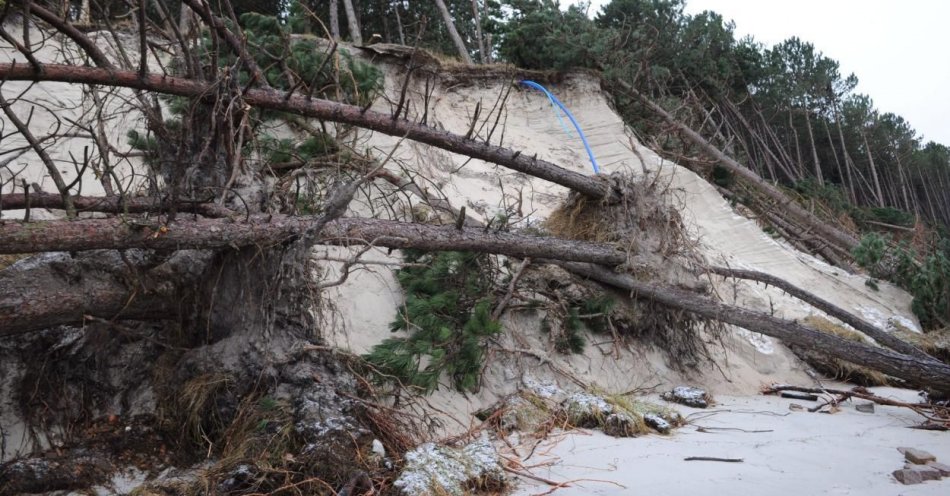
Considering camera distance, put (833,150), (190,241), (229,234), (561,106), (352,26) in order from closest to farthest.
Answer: (190,241)
(229,234)
(561,106)
(352,26)
(833,150)

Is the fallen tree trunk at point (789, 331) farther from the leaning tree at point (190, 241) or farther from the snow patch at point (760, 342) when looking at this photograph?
the snow patch at point (760, 342)

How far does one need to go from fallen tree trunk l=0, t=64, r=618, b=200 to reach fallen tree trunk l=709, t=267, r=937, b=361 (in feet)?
5.98

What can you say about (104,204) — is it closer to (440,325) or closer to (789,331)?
(440,325)

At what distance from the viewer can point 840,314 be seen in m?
6.26

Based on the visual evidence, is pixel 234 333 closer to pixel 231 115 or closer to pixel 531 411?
pixel 231 115

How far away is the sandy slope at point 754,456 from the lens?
113 inches

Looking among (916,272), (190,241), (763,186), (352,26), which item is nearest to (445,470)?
(190,241)

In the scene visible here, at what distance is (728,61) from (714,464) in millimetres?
14688

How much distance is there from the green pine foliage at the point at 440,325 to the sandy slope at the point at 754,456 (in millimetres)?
892

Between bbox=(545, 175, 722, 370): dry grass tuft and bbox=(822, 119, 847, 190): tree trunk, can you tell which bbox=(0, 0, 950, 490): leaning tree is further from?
bbox=(822, 119, 847, 190): tree trunk

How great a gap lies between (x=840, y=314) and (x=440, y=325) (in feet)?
13.7

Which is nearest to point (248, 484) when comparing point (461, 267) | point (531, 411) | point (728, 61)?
point (531, 411)

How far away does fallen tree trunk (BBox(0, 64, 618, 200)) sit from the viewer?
152 inches

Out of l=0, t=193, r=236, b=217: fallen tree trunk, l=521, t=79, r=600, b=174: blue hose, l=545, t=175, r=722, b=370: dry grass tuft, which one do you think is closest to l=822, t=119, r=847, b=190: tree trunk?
l=521, t=79, r=600, b=174: blue hose
